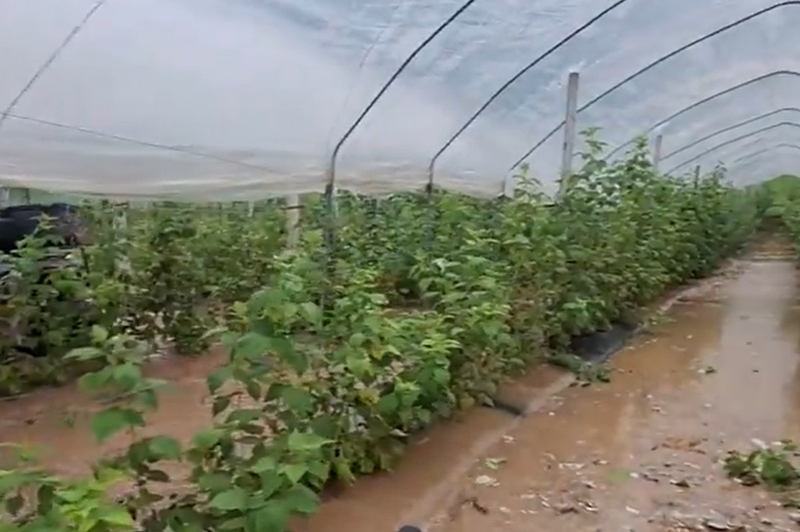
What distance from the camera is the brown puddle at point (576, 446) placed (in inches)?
129

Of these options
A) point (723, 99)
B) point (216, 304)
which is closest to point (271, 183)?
point (216, 304)

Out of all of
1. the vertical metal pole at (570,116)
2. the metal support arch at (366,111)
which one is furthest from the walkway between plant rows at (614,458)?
the vertical metal pole at (570,116)

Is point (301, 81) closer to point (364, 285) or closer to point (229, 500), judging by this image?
point (364, 285)

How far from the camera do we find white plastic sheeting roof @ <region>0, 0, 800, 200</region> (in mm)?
2510

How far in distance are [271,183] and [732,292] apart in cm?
786

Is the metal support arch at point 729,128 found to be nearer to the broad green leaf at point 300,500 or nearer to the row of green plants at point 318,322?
the row of green plants at point 318,322

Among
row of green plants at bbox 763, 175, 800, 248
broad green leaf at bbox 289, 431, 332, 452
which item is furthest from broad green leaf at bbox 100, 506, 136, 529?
row of green plants at bbox 763, 175, 800, 248

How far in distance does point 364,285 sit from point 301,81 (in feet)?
3.09

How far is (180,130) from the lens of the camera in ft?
9.91

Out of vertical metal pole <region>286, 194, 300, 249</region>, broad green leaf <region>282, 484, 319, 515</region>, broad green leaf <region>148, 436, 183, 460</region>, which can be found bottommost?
broad green leaf <region>282, 484, 319, 515</region>

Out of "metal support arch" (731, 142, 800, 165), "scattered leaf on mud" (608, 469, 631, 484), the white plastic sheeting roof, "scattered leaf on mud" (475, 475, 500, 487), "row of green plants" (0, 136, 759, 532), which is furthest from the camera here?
"metal support arch" (731, 142, 800, 165)

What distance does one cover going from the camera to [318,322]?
2695 mm

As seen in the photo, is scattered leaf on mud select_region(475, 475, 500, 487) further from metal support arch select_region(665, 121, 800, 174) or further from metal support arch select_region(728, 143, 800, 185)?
metal support arch select_region(728, 143, 800, 185)

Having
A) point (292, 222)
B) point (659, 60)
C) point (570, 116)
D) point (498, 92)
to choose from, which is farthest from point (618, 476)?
point (659, 60)
